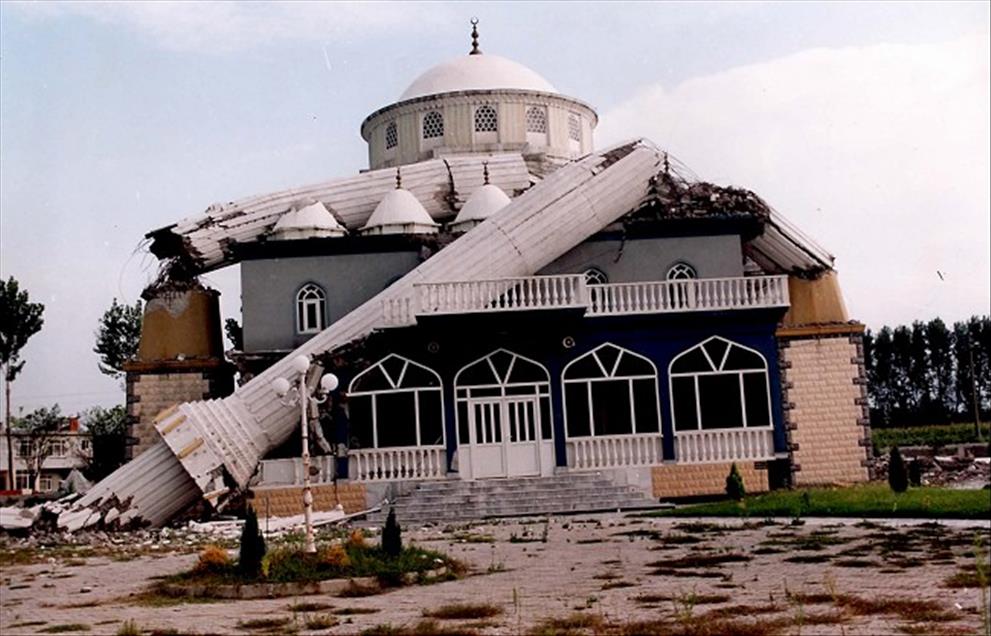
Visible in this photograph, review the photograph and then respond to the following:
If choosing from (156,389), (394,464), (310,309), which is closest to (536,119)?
(310,309)

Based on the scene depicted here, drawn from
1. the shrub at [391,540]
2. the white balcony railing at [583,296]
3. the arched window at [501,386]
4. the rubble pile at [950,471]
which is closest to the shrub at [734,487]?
the white balcony railing at [583,296]

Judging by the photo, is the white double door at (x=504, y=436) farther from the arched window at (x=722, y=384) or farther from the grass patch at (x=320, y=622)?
the grass patch at (x=320, y=622)

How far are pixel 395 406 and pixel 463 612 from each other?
16.7 meters

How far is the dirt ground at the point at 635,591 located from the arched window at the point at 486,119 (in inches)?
756

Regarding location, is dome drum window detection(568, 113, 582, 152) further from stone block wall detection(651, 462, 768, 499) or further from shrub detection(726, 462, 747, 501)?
shrub detection(726, 462, 747, 501)

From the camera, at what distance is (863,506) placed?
61.9 ft

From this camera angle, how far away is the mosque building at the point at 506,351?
2509 cm

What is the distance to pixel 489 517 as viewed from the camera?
924 inches

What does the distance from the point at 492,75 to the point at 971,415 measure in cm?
3018

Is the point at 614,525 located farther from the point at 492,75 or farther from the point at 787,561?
the point at 492,75

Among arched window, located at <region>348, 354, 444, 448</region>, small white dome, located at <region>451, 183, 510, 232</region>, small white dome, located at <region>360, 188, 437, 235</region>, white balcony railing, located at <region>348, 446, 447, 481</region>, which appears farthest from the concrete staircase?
small white dome, located at <region>451, 183, 510, 232</region>

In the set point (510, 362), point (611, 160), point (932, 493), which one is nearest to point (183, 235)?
point (510, 362)

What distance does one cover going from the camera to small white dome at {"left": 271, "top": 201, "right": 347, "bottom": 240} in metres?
29.1

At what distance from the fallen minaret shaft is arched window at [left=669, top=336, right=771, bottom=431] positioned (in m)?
4.10
